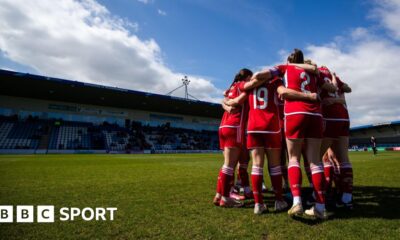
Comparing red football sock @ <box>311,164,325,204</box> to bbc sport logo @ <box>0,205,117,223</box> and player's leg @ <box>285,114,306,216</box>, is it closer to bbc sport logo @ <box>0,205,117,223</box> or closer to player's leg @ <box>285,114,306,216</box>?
player's leg @ <box>285,114,306,216</box>

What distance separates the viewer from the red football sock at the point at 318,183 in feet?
10.8

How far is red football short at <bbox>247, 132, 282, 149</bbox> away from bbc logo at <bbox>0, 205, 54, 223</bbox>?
2792mm

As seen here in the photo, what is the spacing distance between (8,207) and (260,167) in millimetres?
3715

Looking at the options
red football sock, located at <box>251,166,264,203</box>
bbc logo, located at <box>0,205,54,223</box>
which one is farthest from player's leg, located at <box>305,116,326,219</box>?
bbc logo, located at <box>0,205,54,223</box>

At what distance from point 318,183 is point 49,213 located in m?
3.56

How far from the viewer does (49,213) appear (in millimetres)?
3570

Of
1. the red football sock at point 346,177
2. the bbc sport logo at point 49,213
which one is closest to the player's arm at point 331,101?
the red football sock at point 346,177

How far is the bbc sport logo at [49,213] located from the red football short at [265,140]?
213cm

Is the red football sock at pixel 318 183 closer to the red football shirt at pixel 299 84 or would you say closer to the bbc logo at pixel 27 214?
the red football shirt at pixel 299 84

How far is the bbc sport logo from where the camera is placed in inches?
129

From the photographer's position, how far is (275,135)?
3.69 metres

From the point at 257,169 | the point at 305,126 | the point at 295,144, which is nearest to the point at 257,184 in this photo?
the point at 257,169

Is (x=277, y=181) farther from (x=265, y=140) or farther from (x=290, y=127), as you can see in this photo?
(x=290, y=127)

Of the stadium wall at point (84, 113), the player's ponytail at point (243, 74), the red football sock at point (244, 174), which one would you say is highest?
the stadium wall at point (84, 113)
